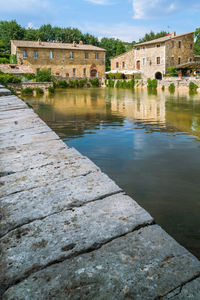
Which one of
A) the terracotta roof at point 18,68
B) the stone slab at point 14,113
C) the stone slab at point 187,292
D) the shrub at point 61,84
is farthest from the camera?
the shrub at point 61,84

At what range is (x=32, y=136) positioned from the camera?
3.00m

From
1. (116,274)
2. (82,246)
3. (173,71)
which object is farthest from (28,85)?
(116,274)

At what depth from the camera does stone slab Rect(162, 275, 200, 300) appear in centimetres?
89

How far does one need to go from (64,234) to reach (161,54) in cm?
4282

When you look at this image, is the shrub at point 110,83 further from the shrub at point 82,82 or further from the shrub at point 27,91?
the shrub at point 27,91

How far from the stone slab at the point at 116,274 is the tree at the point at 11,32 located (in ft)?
191

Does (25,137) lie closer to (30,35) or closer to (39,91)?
(39,91)

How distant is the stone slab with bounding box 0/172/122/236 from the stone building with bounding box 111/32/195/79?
132 ft

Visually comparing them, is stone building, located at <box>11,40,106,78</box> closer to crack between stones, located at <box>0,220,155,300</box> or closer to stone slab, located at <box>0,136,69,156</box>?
stone slab, located at <box>0,136,69,156</box>

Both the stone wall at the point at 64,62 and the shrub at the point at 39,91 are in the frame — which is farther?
the stone wall at the point at 64,62

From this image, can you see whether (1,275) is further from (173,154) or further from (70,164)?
(173,154)

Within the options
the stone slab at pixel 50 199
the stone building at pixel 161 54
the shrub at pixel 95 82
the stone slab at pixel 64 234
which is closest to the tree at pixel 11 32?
the shrub at pixel 95 82

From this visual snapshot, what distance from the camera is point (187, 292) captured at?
91cm

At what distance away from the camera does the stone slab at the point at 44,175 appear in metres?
1.74
